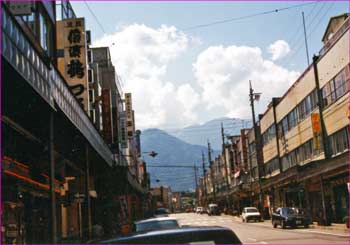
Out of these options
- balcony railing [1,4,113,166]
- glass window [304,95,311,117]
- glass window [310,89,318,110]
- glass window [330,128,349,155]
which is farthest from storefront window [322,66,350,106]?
Result: balcony railing [1,4,113,166]

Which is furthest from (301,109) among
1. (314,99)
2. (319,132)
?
(319,132)

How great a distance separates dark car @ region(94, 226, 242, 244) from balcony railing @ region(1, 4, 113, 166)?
7710mm

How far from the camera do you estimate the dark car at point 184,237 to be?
5.10m

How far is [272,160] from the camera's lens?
2392 inches

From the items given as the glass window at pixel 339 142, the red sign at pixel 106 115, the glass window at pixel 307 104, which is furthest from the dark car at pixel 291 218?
the red sign at pixel 106 115

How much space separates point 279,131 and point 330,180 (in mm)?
17131

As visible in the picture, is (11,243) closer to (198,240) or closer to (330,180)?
(198,240)

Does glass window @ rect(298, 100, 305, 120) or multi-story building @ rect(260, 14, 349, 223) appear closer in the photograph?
multi-story building @ rect(260, 14, 349, 223)

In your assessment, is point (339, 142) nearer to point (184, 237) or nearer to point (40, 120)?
point (40, 120)

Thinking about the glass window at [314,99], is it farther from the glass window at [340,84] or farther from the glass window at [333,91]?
the glass window at [340,84]

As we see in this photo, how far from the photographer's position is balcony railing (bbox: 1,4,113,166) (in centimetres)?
1240

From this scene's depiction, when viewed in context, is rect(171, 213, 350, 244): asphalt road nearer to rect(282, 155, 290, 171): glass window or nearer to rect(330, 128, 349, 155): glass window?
rect(330, 128, 349, 155): glass window

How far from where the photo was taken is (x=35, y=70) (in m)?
15.1

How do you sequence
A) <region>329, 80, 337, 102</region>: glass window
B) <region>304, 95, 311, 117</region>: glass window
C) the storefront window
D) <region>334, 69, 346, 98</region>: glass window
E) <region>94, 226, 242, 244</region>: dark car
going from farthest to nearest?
<region>304, 95, 311, 117</region>: glass window
<region>329, 80, 337, 102</region>: glass window
<region>334, 69, 346, 98</region>: glass window
the storefront window
<region>94, 226, 242, 244</region>: dark car
